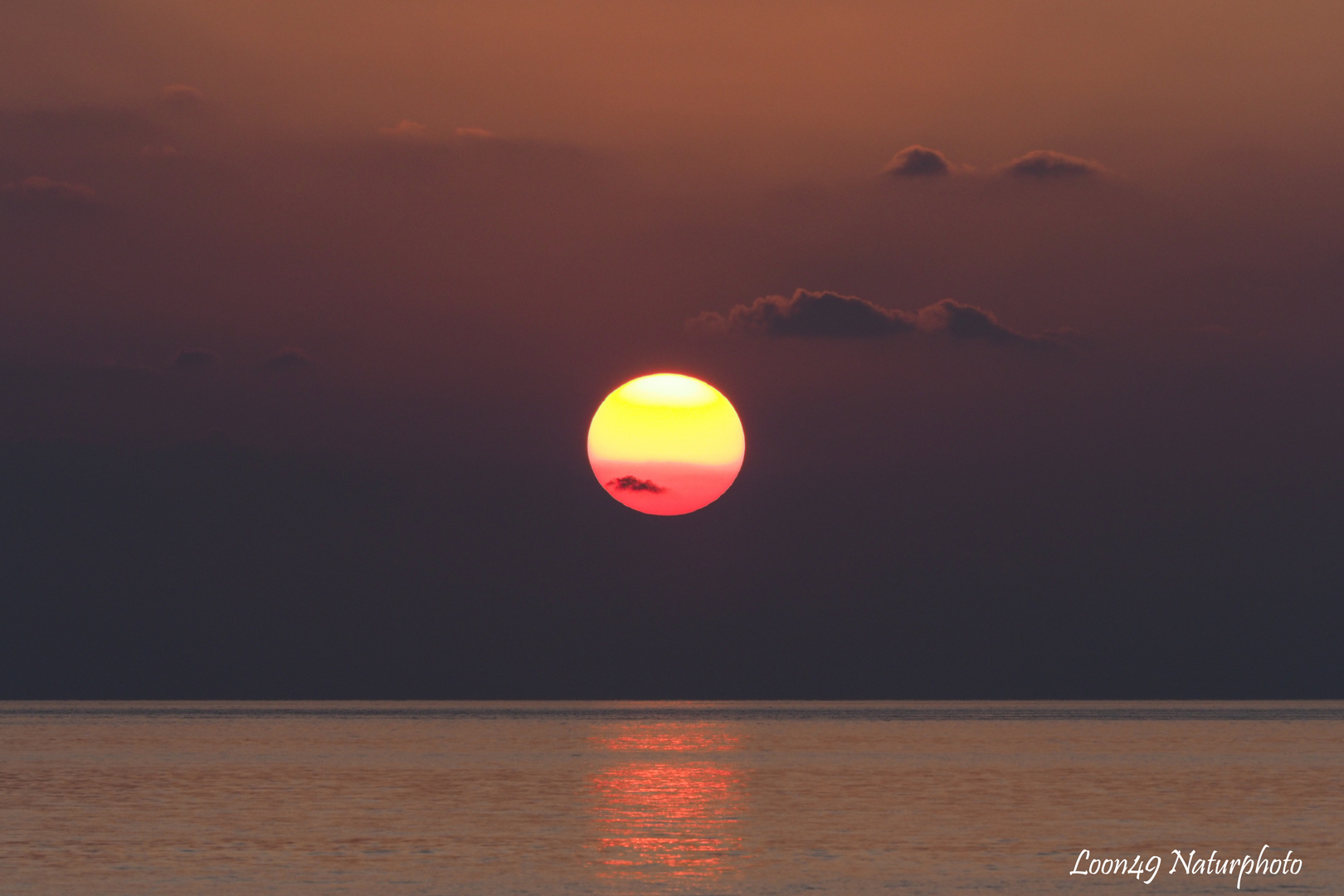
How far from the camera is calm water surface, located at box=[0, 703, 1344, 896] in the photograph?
120 feet

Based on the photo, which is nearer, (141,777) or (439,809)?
(439,809)

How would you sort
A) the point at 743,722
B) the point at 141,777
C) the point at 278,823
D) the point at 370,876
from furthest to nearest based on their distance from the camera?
the point at 743,722, the point at 141,777, the point at 278,823, the point at 370,876

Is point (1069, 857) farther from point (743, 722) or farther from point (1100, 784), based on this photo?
point (743, 722)

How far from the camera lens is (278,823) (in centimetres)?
4881

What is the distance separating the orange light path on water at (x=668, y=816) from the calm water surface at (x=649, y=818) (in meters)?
0.16

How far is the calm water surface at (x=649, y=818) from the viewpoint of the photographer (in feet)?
120

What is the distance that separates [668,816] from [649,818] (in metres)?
1.14

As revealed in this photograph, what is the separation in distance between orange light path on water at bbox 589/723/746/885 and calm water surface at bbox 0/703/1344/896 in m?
0.16

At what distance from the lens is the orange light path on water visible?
126 feet

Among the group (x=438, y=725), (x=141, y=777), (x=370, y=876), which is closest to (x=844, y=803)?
(x=370, y=876)

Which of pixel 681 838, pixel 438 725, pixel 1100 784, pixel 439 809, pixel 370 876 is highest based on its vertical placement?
pixel 438 725

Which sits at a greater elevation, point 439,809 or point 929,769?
point 929,769

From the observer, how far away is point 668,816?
51.6 m

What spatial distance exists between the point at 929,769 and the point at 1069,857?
39849 mm
